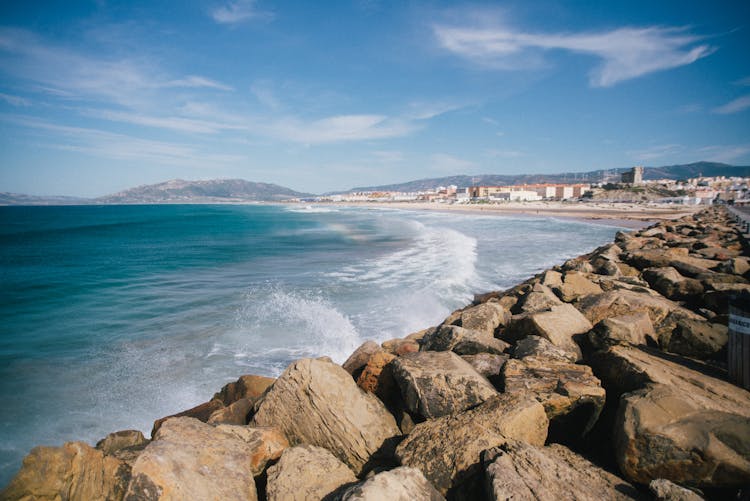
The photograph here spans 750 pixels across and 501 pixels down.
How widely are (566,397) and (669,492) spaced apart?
34.8 inches

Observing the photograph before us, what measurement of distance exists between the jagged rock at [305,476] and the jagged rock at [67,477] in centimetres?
97

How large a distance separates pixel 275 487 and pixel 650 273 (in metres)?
8.59

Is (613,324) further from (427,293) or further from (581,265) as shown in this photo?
(427,293)

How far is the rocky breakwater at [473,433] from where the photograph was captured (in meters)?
2.24

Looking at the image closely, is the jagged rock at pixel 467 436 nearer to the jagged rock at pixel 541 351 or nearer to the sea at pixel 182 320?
the jagged rock at pixel 541 351

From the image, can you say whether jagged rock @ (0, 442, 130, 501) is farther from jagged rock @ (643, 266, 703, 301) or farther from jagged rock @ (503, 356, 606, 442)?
jagged rock @ (643, 266, 703, 301)

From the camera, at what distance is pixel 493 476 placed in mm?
2189

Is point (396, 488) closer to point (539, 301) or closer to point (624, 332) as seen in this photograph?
point (624, 332)

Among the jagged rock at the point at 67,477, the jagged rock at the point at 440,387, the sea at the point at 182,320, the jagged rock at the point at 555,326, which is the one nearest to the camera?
the jagged rock at the point at 67,477

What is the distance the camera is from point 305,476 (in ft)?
8.47

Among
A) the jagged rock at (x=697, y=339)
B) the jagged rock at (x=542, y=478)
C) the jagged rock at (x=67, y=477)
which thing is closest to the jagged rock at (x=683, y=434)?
the jagged rock at (x=542, y=478)

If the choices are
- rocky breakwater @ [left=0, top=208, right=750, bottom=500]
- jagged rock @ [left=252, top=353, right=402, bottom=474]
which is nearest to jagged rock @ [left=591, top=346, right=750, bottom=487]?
rocky breakwater @ [left=0, top=208, right=750, bottom=500]

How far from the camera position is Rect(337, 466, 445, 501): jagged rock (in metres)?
2.06

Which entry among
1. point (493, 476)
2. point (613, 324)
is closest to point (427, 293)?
point (613, 324)
